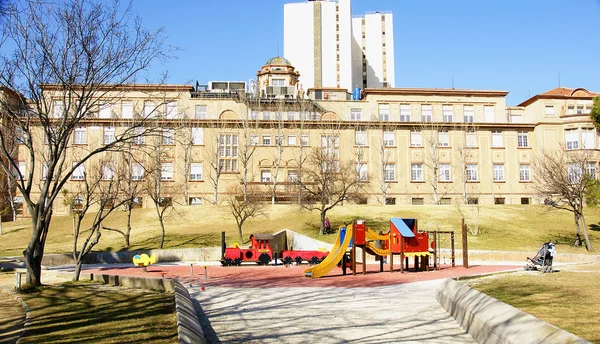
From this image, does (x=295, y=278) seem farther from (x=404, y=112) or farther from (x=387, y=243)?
(x=404, y=112)

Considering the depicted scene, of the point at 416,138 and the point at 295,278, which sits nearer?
the point at 295,278

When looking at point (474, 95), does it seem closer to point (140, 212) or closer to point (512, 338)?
point (140, 212)

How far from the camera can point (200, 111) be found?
6650cm

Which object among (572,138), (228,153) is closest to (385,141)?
(228,153)

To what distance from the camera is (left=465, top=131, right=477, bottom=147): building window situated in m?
65.6

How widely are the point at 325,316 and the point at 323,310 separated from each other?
2.91 feet

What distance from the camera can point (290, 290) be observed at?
1731 centimetres

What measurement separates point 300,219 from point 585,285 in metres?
34.4

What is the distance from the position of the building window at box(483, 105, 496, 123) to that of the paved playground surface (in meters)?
52.1

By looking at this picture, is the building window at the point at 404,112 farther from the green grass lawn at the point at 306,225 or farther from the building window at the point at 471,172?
the green grass lawn at the point at 306,225

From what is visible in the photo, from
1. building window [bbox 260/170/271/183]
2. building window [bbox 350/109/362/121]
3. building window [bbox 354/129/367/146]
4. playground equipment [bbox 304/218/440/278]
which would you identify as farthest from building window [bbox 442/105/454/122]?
playground equipment [bbox 304/218/440/278]

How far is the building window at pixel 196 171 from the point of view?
62.8 metres

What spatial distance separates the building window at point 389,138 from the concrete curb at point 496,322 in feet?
173

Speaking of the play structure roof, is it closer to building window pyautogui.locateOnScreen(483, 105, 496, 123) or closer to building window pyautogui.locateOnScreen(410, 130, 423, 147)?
building window pyautogui.locateOnScreen(410, 130, 423, 147)
